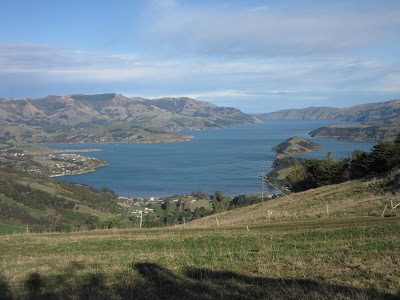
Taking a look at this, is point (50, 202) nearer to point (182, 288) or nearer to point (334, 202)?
point (334, 202)

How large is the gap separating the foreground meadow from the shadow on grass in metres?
0.02

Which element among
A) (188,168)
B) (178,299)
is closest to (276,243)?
(178,299)

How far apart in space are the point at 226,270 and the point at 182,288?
143cm

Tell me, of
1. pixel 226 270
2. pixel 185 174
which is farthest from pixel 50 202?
pixel 226 270

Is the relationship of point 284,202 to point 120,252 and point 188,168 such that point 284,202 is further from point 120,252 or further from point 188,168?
point 188,168

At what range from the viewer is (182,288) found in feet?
19.9

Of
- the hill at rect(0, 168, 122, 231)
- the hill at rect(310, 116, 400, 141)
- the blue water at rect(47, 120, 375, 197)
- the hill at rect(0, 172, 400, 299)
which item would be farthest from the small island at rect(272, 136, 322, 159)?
the hill at rect(0, 172, 400, 299)

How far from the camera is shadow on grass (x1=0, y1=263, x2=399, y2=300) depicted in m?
5.44

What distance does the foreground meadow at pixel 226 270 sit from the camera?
5.73 meters

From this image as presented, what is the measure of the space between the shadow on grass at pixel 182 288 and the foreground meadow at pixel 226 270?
2 cm

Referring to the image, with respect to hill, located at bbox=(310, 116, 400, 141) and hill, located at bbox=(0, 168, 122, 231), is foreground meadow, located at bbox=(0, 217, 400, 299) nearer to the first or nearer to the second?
hill, located at bbox=(0, 168, 122, 231)

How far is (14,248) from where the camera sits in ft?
39.9

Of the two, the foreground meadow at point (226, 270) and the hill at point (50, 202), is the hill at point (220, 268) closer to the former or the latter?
the foreground meadow at point (226, 270)

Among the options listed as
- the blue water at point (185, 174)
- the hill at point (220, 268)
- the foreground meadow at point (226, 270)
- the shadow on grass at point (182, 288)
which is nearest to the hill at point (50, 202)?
the blue water at point (185, 174)
